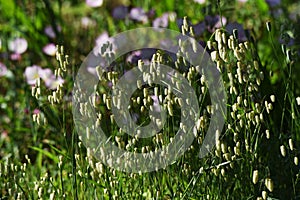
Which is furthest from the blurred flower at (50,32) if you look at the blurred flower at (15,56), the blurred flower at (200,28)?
the blurred flower at (200,28)

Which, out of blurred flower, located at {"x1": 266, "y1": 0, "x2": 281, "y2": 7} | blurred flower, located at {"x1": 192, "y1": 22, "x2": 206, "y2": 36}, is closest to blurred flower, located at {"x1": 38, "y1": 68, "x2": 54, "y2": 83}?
blurred flower, located at {"x1": 192, "y1": 22, "x2": 206, "y2": 36}

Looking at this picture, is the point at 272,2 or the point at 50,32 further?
the point at 50,32

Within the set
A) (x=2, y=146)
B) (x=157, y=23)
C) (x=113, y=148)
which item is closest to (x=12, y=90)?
(x=2, y=146)

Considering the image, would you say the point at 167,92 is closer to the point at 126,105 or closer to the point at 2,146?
the point at 126,105

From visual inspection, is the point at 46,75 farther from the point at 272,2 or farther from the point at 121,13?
the point at 272,2

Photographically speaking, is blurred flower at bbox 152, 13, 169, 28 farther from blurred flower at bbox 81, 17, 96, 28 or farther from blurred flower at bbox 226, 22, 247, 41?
blurred flower at bbox 81, 17, 96, 28

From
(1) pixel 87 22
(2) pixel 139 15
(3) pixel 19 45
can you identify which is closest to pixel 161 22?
(2) pixel 139 15
